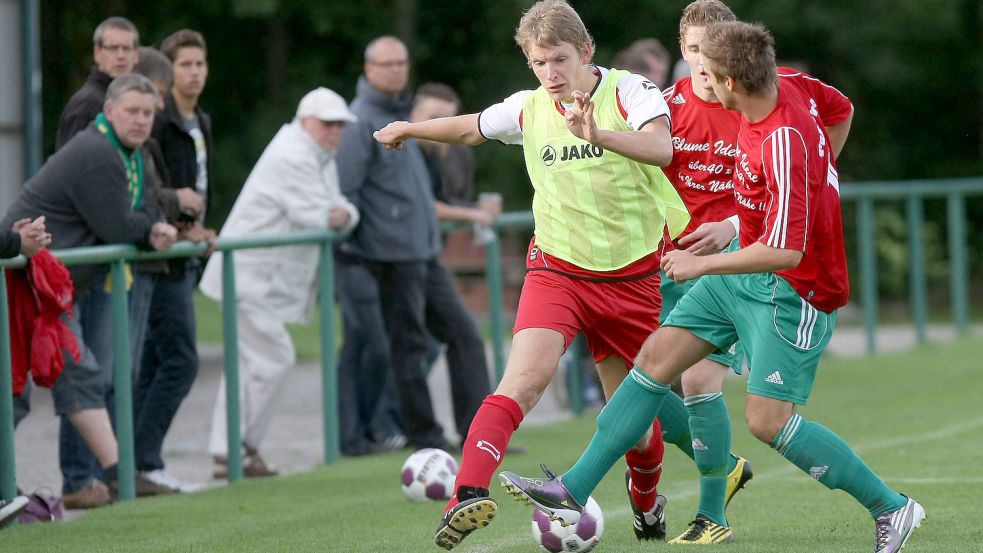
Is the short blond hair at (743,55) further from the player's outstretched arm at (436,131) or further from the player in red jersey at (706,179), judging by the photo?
the player's outstretched arm at (436,131)

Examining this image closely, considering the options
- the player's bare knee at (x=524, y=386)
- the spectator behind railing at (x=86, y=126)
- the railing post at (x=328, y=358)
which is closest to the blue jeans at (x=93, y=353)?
the spectator behind railing at (x=86, y=126)

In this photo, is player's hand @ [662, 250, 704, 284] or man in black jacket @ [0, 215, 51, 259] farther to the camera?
man in black jacket @ [0, 215, 51, 259]

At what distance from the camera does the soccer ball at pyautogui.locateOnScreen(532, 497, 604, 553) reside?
530cm

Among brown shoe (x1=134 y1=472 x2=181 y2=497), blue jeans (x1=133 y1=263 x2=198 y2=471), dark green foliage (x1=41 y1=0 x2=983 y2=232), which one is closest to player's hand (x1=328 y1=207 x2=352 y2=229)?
blue jeans (x1=133 y1=263 x2=198 y2=471)

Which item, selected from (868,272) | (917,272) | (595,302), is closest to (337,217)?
(595,302)

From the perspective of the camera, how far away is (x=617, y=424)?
5.30 meters

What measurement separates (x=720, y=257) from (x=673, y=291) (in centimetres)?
150

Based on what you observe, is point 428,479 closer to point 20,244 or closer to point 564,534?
point 564,534

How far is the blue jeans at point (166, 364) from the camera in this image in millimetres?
7930

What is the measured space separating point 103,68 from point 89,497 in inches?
85.3

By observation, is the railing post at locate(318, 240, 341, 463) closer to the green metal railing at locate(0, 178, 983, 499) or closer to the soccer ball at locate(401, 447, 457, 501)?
the green metal railing at locate(0, 178, 983, 499)

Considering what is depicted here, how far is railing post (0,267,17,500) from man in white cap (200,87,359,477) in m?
1.99

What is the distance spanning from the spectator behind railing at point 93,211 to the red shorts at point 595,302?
2.36 metres

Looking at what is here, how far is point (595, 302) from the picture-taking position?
555cm
